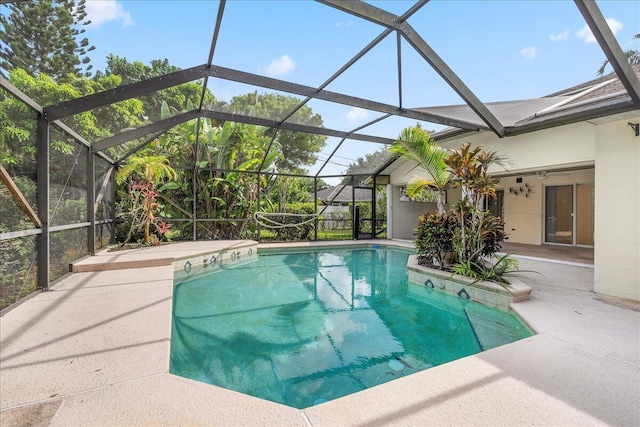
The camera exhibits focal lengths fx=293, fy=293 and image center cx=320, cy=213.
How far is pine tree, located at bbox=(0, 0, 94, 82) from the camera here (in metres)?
11.9

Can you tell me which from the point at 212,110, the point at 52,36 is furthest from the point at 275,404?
the point at 52,36

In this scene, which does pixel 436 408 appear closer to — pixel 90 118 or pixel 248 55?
pixel 248 55

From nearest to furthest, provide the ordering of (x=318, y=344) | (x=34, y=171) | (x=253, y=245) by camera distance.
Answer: (x=318, y=344) < (x=34, y=171) < (x=253, y=245)

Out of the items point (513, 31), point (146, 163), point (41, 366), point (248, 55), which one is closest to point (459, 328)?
point (41, 366)

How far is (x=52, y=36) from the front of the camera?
43.7ft

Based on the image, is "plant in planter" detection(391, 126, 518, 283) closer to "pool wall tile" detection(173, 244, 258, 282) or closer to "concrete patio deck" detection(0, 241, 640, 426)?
"concrete patio deck" detection(0, 241, 640, 426)

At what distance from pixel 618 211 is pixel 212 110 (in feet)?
24.7

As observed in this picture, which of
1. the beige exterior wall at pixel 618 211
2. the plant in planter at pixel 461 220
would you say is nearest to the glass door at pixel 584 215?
the plant in planter at pixel 461 220

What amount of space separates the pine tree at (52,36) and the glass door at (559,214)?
1867 cm

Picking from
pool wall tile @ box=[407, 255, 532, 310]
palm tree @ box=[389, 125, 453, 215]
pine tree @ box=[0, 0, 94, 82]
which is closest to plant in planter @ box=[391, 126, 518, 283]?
palm tree @ box=[389, 125, 453, 215]

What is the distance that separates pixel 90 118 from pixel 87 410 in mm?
5762

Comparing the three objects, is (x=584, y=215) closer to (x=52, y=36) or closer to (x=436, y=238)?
(x=436, y=238)

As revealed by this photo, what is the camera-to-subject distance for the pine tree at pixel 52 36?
468 inches

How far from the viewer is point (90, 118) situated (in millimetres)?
5578
